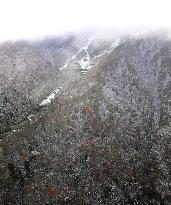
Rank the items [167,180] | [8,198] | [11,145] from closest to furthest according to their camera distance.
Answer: [8,198] → [167,180] → [11,145]

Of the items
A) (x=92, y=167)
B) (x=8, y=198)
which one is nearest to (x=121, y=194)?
(x=92, y=167)

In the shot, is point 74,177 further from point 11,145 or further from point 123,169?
point 11,145

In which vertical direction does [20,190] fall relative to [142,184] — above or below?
above

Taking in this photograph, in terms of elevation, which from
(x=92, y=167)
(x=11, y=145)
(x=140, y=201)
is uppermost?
(x=11, y=145)

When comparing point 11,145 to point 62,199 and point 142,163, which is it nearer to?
point 62,199

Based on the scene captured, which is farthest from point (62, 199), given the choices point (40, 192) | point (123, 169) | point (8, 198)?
point (123, 169)

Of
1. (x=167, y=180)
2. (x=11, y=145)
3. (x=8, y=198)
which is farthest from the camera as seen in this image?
(x=11, y=145)

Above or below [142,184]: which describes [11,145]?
above

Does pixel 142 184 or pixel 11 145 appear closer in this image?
pixel 142 184

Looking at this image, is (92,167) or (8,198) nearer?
(8,198)
